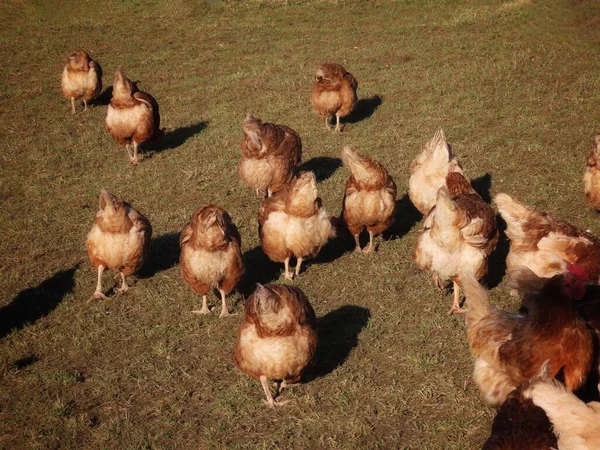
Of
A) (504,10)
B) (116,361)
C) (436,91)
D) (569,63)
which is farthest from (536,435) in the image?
(504,10)

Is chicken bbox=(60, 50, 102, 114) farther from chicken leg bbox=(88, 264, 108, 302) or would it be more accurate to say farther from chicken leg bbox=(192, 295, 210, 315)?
chicken leg bbox=(192, 295, 210, 315)

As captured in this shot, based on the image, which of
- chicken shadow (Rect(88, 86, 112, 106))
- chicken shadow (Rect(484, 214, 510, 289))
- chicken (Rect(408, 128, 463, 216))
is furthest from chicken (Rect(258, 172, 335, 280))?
chicken shadow (Rect(88, 86, 112, 106))

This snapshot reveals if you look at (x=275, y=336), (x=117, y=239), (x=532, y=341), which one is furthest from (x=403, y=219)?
(x=532, y=341)

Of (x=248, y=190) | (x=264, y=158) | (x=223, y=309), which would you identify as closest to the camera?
(x=223, y=309)

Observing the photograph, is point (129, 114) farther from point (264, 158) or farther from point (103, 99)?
point (103, 99)

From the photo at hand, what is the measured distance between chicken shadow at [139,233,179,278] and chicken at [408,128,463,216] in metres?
3.42

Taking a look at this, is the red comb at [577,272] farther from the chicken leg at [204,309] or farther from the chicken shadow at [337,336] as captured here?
the chicken leg at [204,309]

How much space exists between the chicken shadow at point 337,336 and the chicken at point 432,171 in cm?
204

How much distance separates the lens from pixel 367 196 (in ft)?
27.1

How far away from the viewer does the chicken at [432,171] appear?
862 cm

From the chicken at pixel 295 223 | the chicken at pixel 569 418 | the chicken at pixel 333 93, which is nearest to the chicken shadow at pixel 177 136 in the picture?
the chicken at pixel 333 93

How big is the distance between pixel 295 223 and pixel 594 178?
4.12 m

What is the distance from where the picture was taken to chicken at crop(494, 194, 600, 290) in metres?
6.61

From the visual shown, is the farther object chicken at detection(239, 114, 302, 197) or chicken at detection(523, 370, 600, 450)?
chicken at detection(239, 114, 302, 197)
